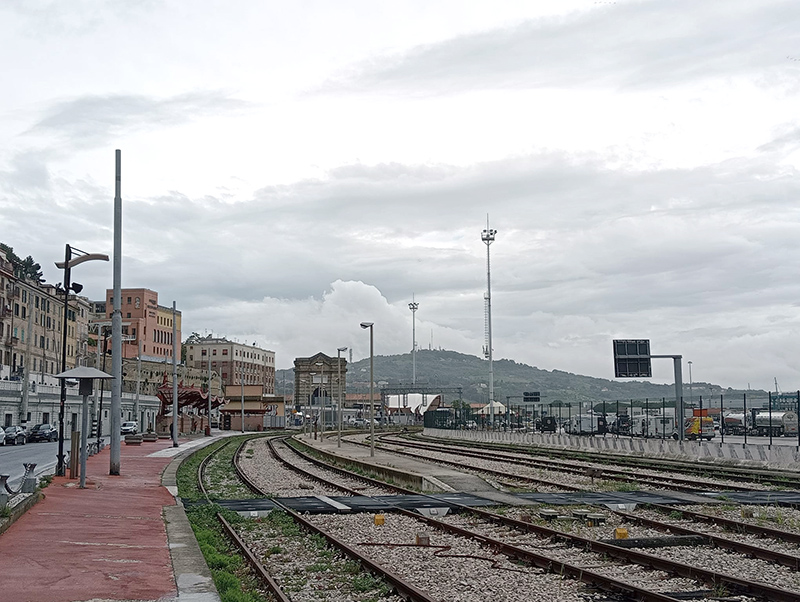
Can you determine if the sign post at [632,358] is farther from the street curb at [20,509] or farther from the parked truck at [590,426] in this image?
the street curb at [20,509]

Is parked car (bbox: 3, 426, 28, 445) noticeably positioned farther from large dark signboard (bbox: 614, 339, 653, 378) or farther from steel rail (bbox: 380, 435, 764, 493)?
large dark signboard (bbox: 614, 339, 653, 378)

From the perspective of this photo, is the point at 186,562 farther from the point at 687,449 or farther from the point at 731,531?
the point at 687,449

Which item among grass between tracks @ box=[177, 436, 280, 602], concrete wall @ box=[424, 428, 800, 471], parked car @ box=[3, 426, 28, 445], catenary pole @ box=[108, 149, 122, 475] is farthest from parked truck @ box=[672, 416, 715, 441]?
grass between tracks @ box=[177, 436, 280, 602]

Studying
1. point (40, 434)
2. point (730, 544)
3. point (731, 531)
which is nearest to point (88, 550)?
point (730, 544)

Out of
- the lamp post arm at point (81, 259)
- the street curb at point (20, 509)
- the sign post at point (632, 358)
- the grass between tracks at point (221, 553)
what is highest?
the lamp post arm at point (81, 259)

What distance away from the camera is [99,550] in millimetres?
13227

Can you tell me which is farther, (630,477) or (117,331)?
(117,331)

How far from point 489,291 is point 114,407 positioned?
62.7m

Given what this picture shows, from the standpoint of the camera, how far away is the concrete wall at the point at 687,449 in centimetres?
3481

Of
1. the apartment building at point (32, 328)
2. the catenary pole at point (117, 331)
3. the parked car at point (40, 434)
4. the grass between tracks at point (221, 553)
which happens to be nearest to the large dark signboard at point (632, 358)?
the grass between tracks at point (221, 553)

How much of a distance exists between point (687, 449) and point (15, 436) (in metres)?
44.4

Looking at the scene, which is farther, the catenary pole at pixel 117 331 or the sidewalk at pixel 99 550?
the catenary pole at pixel 117 331

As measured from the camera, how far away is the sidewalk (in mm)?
10227

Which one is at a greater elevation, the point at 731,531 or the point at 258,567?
the point at 258,567
